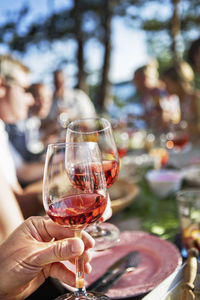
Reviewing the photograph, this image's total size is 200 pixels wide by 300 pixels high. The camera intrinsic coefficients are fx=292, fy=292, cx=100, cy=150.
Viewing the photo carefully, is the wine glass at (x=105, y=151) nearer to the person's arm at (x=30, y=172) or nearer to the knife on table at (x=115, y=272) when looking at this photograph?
the knife on table at (x=115, y=272)

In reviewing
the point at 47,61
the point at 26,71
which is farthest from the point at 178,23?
the point at 26,71

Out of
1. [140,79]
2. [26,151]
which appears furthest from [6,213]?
[140,79]

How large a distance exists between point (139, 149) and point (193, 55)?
1429 mm

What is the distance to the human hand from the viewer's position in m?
0.56

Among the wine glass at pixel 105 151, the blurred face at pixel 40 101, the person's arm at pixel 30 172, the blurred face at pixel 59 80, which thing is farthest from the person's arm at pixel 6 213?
the blurred face at pixel 59 80

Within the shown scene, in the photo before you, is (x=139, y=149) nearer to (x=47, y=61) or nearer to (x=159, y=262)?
(x=159, y=262)

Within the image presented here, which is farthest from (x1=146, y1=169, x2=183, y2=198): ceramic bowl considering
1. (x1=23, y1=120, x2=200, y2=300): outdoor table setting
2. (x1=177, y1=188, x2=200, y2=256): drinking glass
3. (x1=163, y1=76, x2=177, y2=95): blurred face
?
(x1=163, y1=76, x2=177, y2=95): blurred face

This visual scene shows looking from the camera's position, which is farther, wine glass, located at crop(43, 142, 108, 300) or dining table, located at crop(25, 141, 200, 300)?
dining table, located at crop(25, 141, 200, 300)

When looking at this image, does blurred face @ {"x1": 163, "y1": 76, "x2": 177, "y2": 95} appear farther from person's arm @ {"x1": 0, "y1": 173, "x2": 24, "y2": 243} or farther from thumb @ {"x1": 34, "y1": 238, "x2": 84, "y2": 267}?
thumb @ {"x1": 34, "y1": 238, "x2": 84, "y2": 267}

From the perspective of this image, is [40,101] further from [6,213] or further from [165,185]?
[6,213]

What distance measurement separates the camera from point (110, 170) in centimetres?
85

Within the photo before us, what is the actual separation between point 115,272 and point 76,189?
250 mm

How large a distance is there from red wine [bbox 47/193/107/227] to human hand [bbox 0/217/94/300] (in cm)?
4

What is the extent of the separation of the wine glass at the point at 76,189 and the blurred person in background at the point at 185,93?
6.84 feet
